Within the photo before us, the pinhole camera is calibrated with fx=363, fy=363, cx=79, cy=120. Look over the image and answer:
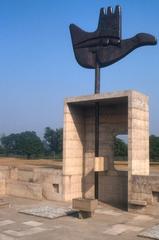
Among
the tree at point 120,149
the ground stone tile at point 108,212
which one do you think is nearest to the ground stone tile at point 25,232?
the ground stone tile at point 108,212

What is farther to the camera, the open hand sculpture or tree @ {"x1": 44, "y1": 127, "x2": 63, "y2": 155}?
tree @ {"x1": 44, "y1": 127, "x2": 63, "y2": 155}

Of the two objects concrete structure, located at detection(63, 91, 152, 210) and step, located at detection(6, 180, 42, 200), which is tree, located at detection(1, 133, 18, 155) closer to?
step, located at detection(6, 180, 42, 200)

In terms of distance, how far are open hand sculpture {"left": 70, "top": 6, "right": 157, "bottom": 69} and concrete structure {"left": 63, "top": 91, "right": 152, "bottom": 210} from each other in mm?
1901

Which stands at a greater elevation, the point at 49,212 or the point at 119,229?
the point at 49,212

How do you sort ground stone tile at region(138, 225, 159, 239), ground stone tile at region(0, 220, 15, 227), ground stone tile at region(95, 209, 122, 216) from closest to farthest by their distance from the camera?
ground stone tile at region(138, 225, 159, 239), ground stone tile at region(0, 220, 15, 227), ground stone tile at region(95, 209, 122, 216)

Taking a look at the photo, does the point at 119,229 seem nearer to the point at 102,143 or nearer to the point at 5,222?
the point at 5,222

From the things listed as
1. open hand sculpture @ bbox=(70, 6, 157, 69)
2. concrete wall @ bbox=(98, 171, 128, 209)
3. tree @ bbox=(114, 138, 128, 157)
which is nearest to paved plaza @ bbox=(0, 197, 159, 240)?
concrete wall @ bbox=(98, 171, 128, 209)

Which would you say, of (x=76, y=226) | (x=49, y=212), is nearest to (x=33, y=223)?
(x=76, y=226)

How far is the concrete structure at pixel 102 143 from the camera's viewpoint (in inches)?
714

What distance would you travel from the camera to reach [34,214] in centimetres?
1606

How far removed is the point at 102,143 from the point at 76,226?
704 cm

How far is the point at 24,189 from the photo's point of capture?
2145 centimetres

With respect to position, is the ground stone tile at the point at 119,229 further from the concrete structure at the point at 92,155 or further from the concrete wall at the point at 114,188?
the concrete wall at the point at 114,188

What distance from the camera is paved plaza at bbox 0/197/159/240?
12.8m
